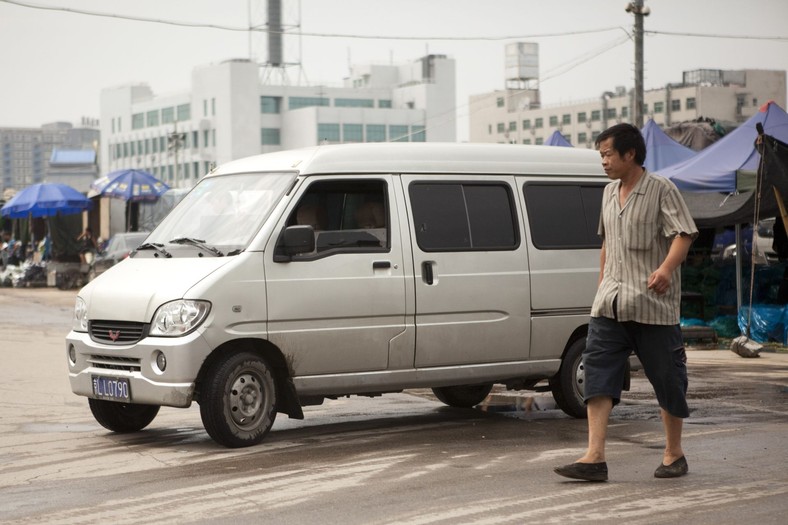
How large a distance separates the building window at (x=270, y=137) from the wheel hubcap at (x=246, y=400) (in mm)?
135057

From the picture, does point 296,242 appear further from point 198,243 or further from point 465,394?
point 465,394

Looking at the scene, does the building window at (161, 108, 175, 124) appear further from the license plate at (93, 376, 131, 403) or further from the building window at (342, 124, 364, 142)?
the license plate at (93, 376, 131, 403)

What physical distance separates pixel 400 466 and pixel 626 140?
8.10 feet

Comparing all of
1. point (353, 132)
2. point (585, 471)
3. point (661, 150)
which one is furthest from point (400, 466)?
point (353, 132)

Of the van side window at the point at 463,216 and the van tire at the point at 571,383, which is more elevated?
the van side window at the point at 463,216

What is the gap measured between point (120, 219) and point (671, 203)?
45341mm

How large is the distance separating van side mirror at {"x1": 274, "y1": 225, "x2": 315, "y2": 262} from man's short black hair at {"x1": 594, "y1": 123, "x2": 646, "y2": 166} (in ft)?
7.77

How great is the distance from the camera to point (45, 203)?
39.9 meters

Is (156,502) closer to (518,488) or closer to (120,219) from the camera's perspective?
(518,488)

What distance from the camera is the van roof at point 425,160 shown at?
944 cm

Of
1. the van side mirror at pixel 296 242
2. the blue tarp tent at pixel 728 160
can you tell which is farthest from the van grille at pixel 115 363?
A: the blue tarp tent at pixel 728 160

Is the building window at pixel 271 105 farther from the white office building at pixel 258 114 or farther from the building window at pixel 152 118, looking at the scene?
the building window at pixel 152 118

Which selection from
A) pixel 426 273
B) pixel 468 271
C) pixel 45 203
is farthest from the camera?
pixel 45 203

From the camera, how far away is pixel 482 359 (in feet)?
32.5
